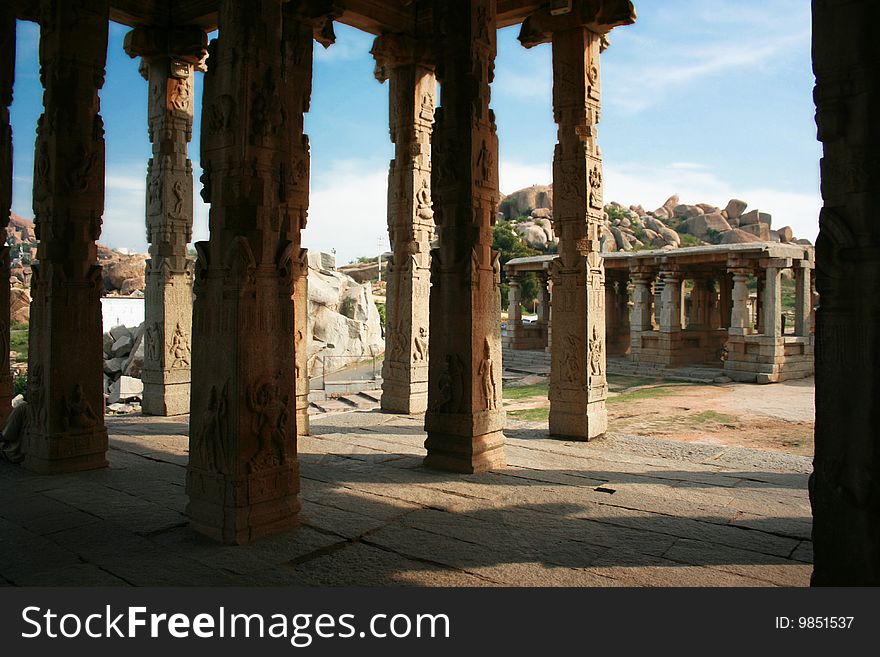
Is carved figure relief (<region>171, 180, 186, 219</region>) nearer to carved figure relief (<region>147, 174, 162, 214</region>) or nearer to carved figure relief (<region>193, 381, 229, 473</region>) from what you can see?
carved figure relief (<region>147, 174, 162, 214</region>)

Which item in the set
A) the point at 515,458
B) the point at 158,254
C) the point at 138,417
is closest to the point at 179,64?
the point at 158,254

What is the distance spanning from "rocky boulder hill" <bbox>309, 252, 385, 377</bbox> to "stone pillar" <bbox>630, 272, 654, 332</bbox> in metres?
10.0

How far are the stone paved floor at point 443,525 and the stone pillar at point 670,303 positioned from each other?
16.6 m

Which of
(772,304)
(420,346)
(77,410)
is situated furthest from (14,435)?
(772,304)

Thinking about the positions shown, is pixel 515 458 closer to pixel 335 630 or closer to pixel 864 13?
pixel 335 630

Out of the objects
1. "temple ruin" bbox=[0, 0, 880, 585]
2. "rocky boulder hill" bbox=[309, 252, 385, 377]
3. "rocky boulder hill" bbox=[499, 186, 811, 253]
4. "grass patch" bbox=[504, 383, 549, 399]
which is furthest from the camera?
"rocky boulder hill" bbox=[499, 186, 811, 253]

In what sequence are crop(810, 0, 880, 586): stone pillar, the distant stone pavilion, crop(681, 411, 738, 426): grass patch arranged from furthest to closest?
the distant stone pavilion, crop(681, 411, 738, 426): grass patch, crop(810, 0, 880, 586): stone pillar

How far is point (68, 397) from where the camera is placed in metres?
6.96

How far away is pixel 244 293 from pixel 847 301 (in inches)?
148

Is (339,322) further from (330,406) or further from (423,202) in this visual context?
(423,202)

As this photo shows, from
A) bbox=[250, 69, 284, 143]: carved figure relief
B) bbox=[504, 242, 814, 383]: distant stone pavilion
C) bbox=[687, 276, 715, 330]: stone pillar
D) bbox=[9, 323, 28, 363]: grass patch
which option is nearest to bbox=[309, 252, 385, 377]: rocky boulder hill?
bbox=[504, 242, 814, 383]: distant stone pavilion

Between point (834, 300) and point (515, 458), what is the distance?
194 inches

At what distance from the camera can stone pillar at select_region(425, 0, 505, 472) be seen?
7.07 metres

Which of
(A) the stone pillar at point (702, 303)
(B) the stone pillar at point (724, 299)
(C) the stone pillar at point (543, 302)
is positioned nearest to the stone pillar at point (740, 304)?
(B) the stone pillar at point (724, 299)
